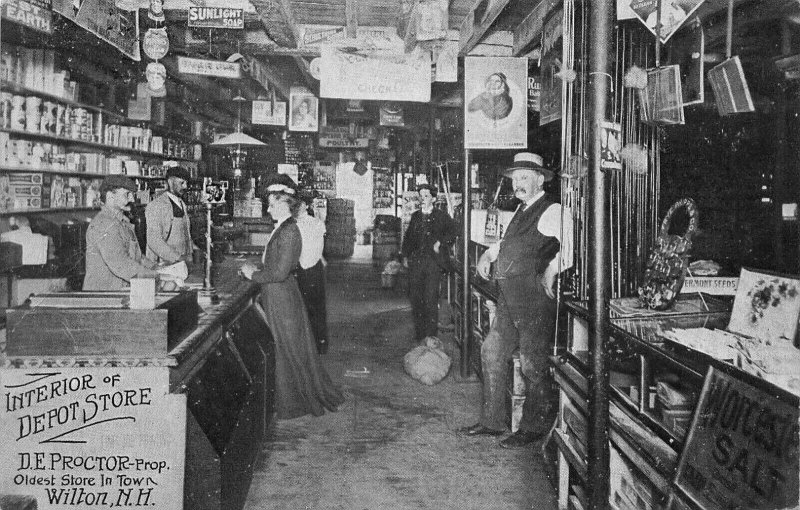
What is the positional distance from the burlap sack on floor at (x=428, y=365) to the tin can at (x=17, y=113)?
399 centimetres

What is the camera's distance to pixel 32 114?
19.2ft

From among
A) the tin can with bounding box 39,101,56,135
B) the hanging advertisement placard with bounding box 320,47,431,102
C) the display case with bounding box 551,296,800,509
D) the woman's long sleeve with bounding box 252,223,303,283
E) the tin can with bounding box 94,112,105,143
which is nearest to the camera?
the display case with bounding box 551,296,800,509

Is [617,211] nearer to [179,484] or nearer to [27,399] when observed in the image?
[179,484]

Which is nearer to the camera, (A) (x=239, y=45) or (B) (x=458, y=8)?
(B) (x=458, y=8)

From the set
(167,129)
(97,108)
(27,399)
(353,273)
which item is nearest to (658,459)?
(27,399)

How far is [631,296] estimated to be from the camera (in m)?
3.21

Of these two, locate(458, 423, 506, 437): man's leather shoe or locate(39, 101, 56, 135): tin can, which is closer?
locate(458, 423, 506, 437): man's leather shoe

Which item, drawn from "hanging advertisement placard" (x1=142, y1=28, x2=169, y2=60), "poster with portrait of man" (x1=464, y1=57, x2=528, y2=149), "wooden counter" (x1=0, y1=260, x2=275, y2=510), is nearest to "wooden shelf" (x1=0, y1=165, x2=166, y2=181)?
"hanging advertisement placard" (x1=142, y1=28, x2=169, y2=60)

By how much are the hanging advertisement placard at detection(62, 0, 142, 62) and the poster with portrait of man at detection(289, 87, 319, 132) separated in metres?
3.83

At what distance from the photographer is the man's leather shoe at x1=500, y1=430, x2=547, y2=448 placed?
4.04m

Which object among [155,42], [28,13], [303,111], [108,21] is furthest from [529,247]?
[303,111]

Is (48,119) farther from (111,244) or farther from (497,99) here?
(497,99)

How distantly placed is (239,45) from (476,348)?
3459mm

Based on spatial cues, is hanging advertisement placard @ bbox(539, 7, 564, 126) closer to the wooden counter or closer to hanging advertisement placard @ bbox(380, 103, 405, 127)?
the wooden counter
